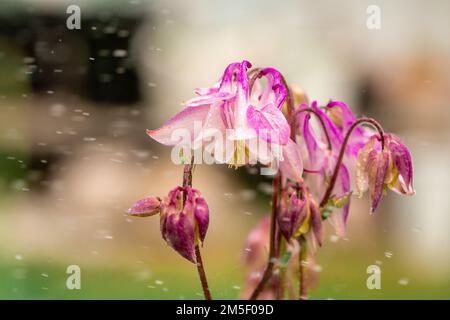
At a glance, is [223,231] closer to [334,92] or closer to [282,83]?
[334,92]

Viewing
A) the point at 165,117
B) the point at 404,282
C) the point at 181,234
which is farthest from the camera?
the point at 165,117

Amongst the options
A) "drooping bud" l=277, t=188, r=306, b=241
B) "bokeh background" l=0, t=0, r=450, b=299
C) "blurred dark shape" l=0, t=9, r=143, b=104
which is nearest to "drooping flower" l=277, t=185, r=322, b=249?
"drooping bud" l=277, t=188, r=306, b=241

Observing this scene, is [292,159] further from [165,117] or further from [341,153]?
[165,117]

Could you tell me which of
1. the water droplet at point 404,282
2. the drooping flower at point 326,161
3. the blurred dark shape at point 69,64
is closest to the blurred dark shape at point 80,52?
the blurred dark shape at point 69,64

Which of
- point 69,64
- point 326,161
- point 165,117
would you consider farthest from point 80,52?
point 326,161

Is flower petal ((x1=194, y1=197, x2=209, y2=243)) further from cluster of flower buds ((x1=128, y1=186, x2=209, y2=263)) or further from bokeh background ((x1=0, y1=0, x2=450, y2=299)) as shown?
bokeh background ((x1=0, y1=0, x2=450, y2=299))

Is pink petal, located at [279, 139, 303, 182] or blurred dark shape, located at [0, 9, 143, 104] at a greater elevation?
blurred dark shape, located at [0, 9, 143, 104]

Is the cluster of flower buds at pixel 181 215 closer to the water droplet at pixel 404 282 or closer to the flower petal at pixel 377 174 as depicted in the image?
the flower petal at pixel 377 174
